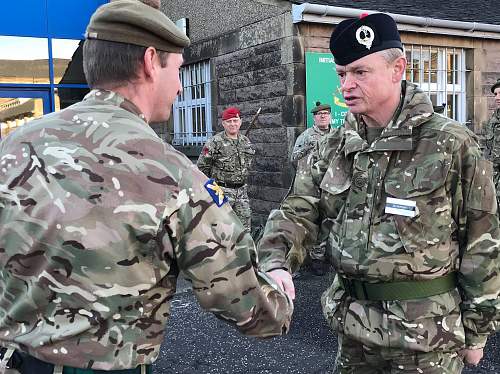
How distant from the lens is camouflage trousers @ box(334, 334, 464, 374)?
2.15 metres

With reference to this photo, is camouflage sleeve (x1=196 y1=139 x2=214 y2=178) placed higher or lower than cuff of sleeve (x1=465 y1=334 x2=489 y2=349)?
higher

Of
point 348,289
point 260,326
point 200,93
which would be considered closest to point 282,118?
point 200,93

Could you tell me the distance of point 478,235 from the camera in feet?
7.04

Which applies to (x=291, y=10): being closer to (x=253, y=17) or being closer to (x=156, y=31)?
(x=253, y=17)

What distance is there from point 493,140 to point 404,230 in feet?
23.2

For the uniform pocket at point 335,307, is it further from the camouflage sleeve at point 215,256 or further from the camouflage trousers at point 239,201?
the camouflage trousers at point 239,201

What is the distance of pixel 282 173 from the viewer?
8.52 metres

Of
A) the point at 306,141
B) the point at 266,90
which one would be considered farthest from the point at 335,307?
the point at 266,90

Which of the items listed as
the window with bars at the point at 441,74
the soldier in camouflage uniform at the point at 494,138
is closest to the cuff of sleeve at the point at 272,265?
the soldier in camouflage uniform at the point at 494,138

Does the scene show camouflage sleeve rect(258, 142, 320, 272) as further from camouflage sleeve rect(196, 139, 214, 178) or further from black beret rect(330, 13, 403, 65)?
camouflage sleeve rect(196, 139, 214, 178)

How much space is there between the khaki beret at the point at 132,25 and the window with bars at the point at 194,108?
29.1 feet

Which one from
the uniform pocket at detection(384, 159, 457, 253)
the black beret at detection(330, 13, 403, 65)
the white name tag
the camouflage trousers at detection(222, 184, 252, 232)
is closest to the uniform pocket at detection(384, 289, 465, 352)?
the uniform pocket at detection(384, 159, 457, 253)

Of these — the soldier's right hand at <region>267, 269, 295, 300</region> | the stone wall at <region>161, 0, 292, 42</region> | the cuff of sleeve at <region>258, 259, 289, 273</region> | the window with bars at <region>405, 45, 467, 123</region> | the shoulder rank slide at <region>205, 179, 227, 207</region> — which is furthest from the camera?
the window with bars at <region>405, 45, 467, 123</region>

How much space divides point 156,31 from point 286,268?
113 centimetres
